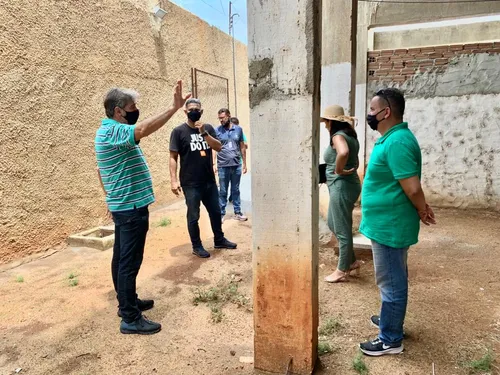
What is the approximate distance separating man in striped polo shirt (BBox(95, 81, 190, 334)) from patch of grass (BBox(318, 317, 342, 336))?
1.28 m

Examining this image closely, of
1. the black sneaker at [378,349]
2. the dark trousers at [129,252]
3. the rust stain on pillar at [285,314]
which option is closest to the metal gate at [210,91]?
the dark trousers at [129,252]

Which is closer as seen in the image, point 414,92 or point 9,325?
point 9,325

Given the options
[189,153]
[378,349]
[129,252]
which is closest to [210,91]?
[189,153]

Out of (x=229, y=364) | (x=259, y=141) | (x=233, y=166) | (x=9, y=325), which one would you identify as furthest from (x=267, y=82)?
(x=233, y=166)

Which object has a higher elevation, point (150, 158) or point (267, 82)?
point (267, 82)

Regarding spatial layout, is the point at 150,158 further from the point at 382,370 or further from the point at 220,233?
the point at 382,370

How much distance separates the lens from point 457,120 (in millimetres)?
6609

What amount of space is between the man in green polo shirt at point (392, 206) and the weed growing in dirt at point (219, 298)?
119cm

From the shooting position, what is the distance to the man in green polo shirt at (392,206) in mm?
2244

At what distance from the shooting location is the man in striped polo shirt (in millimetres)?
2770

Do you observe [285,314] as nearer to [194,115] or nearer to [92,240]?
[194,115]

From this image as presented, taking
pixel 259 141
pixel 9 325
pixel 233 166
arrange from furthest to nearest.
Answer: pixel 233 166 → pixel 9 325 → pixel 259 141

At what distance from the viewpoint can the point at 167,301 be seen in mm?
3494

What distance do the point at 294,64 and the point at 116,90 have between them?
147cm
